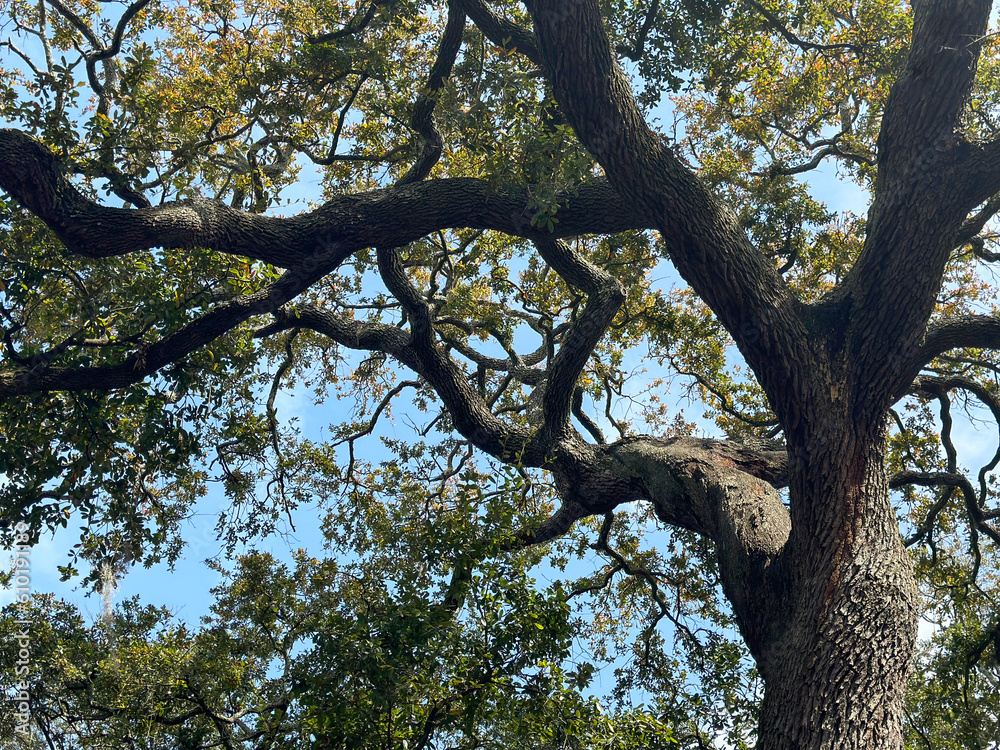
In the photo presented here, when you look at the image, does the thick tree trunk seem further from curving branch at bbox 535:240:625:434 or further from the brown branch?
the brown branch

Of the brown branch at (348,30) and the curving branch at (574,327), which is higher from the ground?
the brown branch at (348,30)

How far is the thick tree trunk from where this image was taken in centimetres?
425

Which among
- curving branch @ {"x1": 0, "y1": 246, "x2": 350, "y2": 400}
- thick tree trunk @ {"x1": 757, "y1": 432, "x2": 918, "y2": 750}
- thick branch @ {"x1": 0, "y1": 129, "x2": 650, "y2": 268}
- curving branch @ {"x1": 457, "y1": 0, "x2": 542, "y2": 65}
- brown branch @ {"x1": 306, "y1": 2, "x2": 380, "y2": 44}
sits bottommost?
thick tree trunk @ {"x1": 757, "y1": 432, "x2": 918, "y2": 750}

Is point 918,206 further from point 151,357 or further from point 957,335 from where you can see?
point 151,357

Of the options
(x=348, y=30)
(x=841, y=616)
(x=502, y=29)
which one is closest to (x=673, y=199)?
(x=502, y=29)

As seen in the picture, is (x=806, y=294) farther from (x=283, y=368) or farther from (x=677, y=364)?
(x=283, y=368)

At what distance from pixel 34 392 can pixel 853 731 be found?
6.54 metres

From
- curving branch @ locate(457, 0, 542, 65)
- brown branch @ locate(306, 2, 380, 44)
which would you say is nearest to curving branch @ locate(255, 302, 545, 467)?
curving branch @ locate(457, 0, 542, 65)

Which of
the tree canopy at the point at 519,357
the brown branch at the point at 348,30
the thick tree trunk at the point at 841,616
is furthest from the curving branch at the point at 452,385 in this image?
the thick tree trunk at the point at 841,616

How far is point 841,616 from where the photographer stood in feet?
15.1

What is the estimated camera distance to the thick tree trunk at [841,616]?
425cm

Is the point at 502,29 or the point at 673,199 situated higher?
the point at 502,29

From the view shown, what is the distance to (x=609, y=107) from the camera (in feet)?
18.4

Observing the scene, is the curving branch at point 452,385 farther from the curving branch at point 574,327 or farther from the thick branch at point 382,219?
the thick branch at point 382,219
